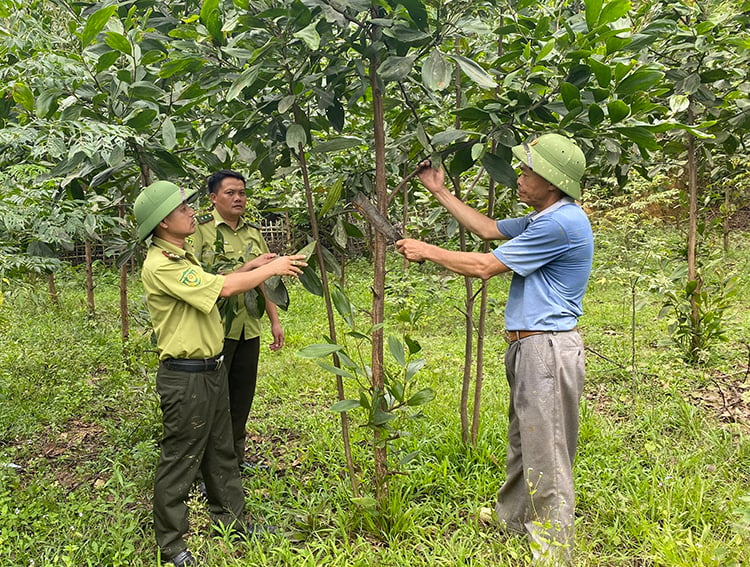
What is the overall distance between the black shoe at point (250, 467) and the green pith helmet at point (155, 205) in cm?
147

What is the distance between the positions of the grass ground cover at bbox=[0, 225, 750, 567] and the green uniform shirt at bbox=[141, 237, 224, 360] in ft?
1.98

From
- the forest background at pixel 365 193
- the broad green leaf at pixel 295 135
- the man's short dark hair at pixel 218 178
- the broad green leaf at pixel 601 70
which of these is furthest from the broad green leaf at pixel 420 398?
the man's short dark hair at pixel 218 178

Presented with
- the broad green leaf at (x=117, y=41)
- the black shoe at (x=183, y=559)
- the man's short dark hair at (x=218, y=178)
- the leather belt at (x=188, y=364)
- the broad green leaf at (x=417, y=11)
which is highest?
the broad green leaf at (x=417, y=11)

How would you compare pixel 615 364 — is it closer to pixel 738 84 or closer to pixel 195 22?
pixel 738 84

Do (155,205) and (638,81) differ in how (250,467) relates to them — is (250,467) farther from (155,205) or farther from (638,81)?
(638,81)

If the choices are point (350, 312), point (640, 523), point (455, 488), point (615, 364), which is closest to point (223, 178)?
point (350, 312)

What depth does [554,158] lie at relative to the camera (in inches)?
83.0

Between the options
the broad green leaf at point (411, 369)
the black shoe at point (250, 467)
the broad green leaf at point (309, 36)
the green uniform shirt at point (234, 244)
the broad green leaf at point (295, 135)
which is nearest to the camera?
the broad green leaf at point (309, 36)

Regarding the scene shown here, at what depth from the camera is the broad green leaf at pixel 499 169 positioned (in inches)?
88.5

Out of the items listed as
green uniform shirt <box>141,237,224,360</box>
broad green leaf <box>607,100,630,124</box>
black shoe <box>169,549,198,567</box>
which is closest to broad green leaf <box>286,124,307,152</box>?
green uniform shirt <box>141,237,224,360</box>

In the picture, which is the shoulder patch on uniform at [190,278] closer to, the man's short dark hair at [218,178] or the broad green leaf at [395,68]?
the man's short dark hair at [218,178]

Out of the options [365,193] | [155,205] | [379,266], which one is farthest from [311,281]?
[155,205]

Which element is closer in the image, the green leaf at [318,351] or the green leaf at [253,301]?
the green leaf at [318,351]

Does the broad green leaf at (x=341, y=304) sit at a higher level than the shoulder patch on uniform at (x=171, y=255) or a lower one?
lower
